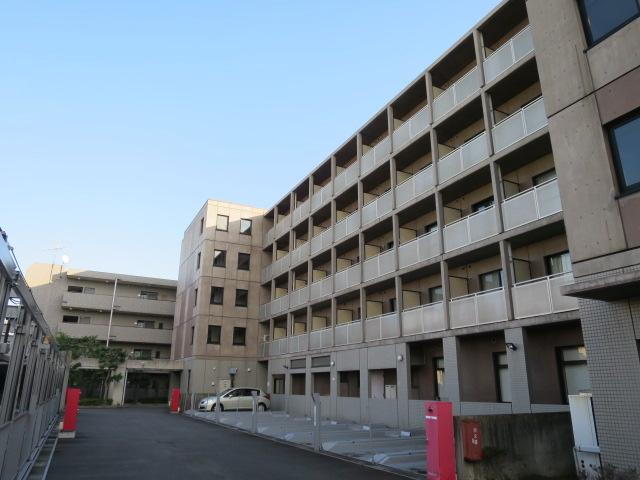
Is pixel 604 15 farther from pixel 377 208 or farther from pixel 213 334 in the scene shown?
pixel 213 334

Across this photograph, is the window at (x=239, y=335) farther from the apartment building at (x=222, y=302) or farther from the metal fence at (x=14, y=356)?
the metal fence at (x=14, y=356)

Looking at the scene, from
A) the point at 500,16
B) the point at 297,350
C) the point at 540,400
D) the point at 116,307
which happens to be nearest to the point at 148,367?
the point at 116,307

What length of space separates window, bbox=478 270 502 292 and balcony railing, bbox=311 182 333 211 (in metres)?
12.1

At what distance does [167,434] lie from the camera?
18219mm

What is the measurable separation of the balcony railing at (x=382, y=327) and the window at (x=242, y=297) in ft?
50.9

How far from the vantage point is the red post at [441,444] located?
28.5ft


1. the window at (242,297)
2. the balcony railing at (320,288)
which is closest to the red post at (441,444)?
the balcony railing at (320,288)

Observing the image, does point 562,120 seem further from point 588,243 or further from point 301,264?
point 301,264

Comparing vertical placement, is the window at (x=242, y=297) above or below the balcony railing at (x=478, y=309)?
above

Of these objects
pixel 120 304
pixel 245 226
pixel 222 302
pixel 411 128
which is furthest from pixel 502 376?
pixel 120 304

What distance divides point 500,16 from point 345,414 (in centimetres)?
1832

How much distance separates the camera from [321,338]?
26.8m

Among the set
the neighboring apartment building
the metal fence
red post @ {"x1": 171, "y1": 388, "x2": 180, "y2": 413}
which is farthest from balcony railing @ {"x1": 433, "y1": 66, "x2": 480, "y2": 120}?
the neighboring apartment building

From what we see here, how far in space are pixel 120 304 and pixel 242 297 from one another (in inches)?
589
